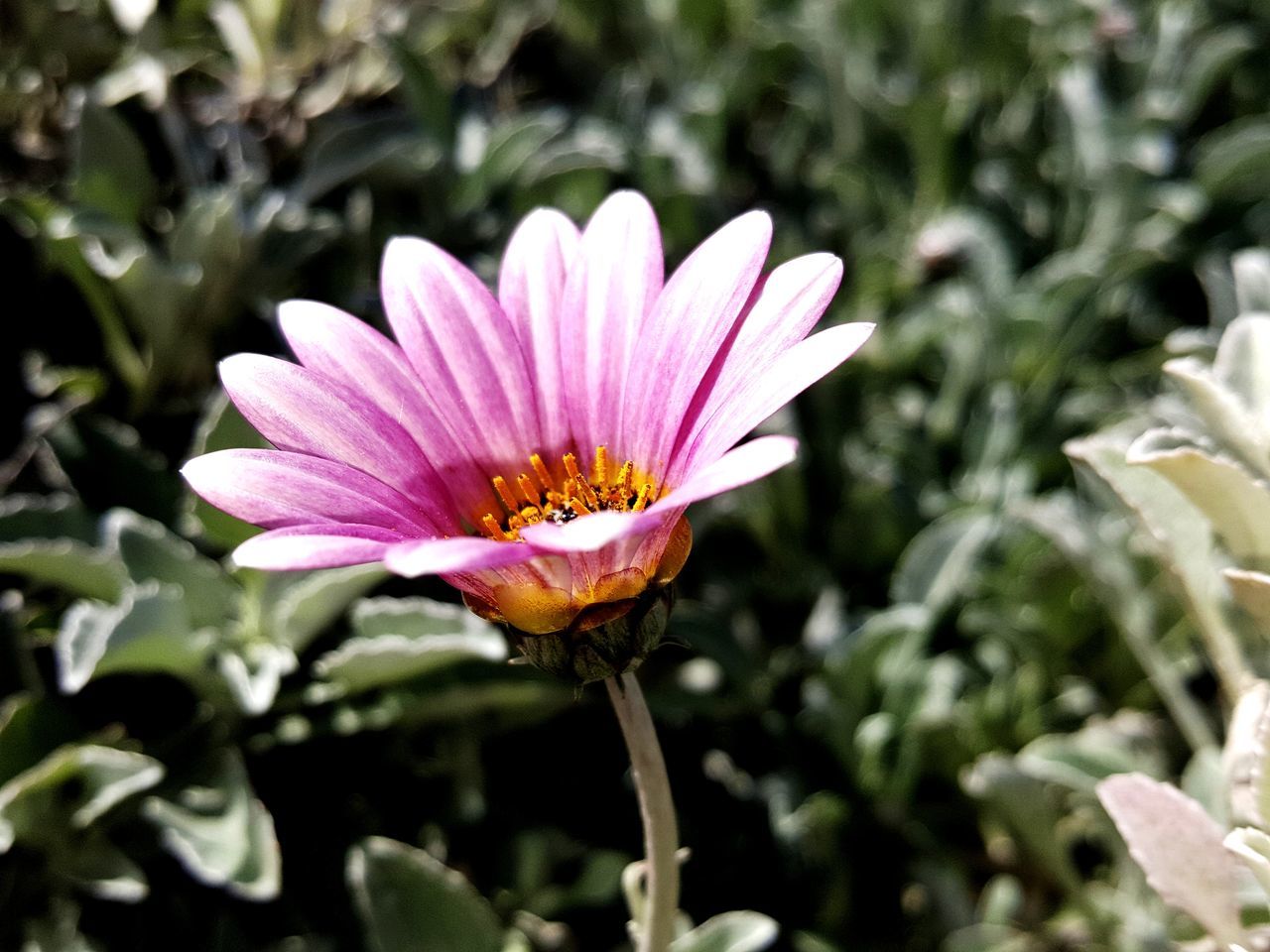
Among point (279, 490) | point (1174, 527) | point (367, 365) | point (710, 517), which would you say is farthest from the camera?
point (710, 517)

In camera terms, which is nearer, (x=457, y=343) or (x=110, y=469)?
(x=457, y=343)

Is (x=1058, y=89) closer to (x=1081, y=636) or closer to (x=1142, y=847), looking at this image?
(x=1081, y=636)

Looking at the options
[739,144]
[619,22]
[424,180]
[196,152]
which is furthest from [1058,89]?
[196,152]

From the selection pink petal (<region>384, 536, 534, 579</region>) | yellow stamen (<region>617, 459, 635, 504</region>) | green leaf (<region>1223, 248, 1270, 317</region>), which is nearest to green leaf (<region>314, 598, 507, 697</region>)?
yellow stamen (<region>617, 459, 635, 504</region>)

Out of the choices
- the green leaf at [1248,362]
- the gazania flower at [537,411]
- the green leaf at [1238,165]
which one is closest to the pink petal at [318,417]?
the gazania flower at [537,411]

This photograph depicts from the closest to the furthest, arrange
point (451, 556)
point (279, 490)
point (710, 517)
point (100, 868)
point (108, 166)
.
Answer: point (451, 556) < point (279, 490) < point (100, 868) < point (108, 166) < point (710, 517)

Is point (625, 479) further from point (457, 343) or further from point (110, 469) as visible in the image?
point (110, 469)

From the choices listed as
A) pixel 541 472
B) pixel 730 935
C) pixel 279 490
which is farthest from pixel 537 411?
pixel 730 935
